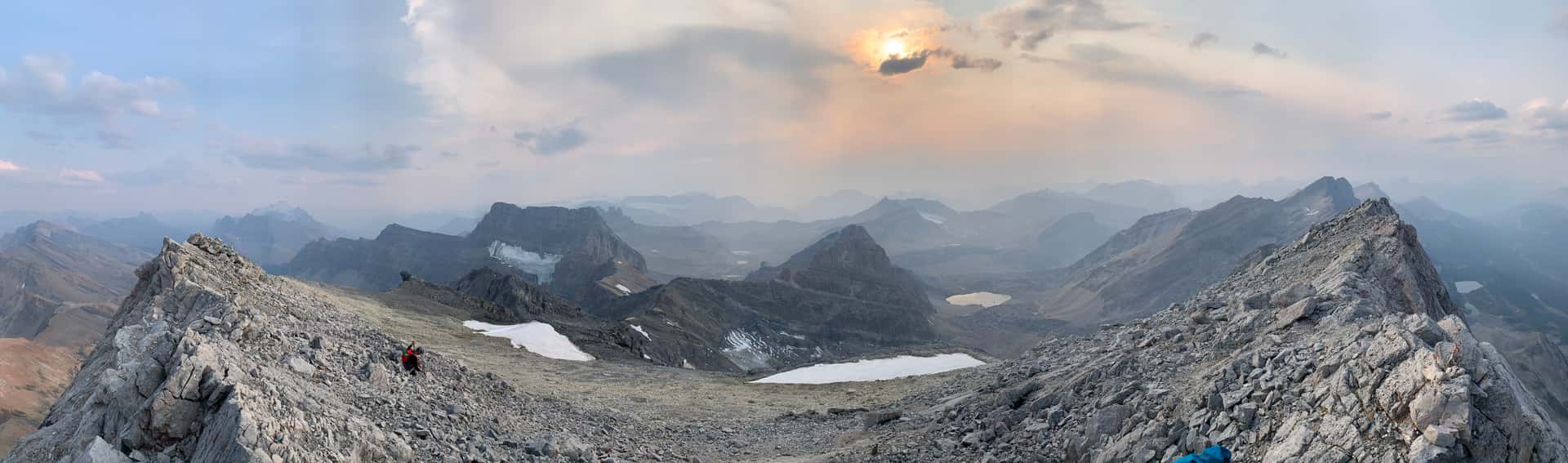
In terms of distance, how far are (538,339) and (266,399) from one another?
4901 centimetres

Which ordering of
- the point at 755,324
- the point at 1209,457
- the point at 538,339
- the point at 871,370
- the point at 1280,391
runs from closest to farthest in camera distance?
1. the point at 1209,457
2. the point at 1280,391
3. the point at 871,370
4. the point at 538,339
5. the point at 755,324

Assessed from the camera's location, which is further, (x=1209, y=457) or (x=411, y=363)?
(x=411, y=363)

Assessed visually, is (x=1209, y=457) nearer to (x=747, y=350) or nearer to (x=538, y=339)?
(x=538, y=339)

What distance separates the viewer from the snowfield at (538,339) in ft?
189

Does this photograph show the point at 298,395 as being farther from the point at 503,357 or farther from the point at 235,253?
the point at 503,357

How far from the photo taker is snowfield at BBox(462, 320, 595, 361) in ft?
189

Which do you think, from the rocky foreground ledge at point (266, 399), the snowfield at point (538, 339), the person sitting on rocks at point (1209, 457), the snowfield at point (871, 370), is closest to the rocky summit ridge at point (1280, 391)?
the person sitting on rocks at point (1209, 457)

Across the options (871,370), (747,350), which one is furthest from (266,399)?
(747,350)

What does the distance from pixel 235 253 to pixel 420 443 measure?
27.1 m

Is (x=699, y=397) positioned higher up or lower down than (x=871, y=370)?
higher up

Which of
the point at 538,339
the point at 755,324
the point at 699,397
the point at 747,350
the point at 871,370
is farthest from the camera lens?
the point at 755,324

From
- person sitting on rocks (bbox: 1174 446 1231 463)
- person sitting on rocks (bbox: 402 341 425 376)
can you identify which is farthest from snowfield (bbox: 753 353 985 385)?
person sitting on rocks (bbox: 1174 446 1231 463)

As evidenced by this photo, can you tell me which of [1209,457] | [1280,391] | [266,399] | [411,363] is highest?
[1280,391]

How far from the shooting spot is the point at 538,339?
61531mm
